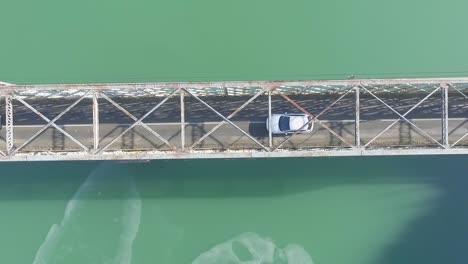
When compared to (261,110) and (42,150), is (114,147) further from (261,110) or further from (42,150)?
(261,110)

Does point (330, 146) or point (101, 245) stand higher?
point (330, 146)

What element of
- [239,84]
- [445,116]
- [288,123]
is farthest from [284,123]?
[445,116]

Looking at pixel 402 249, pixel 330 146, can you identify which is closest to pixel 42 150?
pixel 330 146

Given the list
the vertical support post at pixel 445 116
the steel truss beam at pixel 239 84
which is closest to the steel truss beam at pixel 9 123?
the steel truss beam at pixel 239 84

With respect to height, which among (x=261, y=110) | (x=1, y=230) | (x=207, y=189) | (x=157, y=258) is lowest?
(x=157, y=258)

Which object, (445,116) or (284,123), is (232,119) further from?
(445,116)

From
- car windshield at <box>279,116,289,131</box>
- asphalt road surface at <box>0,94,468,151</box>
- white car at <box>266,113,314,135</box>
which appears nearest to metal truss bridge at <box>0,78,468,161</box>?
asphalt road surface at <box>0,94,468,151</box>

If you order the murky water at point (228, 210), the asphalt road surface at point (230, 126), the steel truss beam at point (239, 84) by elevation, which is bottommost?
the murky water at point (228, 210)

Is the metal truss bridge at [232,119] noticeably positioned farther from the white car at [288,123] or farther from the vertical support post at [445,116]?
the vertical support post at [445,116]
